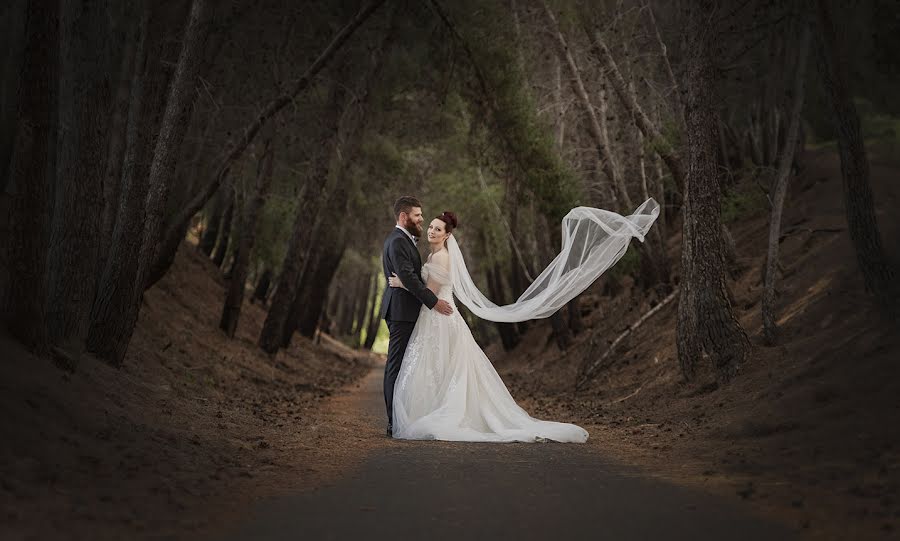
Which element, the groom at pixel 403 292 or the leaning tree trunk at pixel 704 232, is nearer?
the groom at pixel 403 292

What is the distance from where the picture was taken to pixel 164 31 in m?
11.9

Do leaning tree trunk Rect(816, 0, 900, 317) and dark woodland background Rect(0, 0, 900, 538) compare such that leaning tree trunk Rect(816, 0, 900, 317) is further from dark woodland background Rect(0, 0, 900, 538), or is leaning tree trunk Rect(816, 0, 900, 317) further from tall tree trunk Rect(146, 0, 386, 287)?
tall tree trunk Rect(146, 0, 386, 287)

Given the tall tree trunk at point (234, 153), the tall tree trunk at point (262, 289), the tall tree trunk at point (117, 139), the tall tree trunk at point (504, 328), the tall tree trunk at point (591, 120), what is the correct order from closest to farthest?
the tall tree trunk at point (117, 139) → the tall tree trunk at point (234, 153) → the tall tree trunk at point (591, 120) → the tall tree trunk at point (504, 328) → the tall tree trunk at point (262, 289)

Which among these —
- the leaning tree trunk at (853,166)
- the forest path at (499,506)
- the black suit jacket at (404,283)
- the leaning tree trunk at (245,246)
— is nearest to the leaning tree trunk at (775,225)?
the leaning tree trunk at (853,166)

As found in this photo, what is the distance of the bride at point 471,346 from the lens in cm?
938

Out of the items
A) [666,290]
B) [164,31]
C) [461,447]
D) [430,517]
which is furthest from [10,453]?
[666,290]

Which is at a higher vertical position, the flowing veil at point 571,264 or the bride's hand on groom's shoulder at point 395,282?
the flowing veil at point 571,264

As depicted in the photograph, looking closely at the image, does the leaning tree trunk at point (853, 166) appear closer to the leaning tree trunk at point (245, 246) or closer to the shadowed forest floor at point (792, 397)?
the shadowed forest floor at point (792, 397)

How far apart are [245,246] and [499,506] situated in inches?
612

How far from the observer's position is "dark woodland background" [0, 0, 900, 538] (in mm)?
7379

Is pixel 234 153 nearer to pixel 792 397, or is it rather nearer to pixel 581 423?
pixel 581 423

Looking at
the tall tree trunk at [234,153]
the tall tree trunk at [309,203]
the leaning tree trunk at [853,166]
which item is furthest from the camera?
the tall tree trunk at [309,203]

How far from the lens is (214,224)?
29281 millimetres

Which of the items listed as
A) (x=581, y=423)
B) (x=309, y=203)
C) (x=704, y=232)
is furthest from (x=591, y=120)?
(x=581, y=423)
